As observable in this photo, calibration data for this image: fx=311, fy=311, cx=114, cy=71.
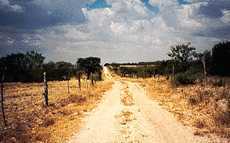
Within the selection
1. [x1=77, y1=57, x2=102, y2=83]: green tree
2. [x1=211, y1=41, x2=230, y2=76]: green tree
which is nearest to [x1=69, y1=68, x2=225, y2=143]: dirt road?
[x1=211, y1=41, x2=230, y2=76]: green tree

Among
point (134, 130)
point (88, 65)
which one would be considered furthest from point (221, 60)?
point (88, 65)

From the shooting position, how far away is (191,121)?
19.2m

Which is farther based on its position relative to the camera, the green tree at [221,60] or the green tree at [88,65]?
the green tree at [88,65]

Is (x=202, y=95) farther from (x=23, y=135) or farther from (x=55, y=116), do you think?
(x=23, y=135)

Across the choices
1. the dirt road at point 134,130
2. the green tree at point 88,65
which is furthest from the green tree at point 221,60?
the green tree at point 88,65

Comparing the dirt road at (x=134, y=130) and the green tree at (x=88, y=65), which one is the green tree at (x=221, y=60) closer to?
the dirt road at (x=134, y=130)

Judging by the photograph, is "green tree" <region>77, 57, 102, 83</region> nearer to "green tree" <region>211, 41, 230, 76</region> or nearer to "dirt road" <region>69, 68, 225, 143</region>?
"green tree" <region>211, 41, 230, 76</region>

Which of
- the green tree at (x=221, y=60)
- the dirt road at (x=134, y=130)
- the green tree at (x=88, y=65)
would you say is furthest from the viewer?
the green tree at (x=88, y=65)

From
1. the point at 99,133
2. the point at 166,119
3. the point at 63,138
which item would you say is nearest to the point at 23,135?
the point at 63,138

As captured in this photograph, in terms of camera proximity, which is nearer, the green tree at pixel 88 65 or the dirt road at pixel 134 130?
the dirt road at pixel 134 130

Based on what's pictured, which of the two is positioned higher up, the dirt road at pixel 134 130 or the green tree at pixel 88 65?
the green tree at pixel 88 65

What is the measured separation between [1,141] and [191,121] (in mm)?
11049

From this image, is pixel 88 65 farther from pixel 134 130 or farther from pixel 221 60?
pixel 134 130

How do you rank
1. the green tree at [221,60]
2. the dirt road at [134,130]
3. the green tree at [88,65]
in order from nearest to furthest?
the dirt road at [134,130]
the green tree at [221,60]
the green tree at [88,65]
